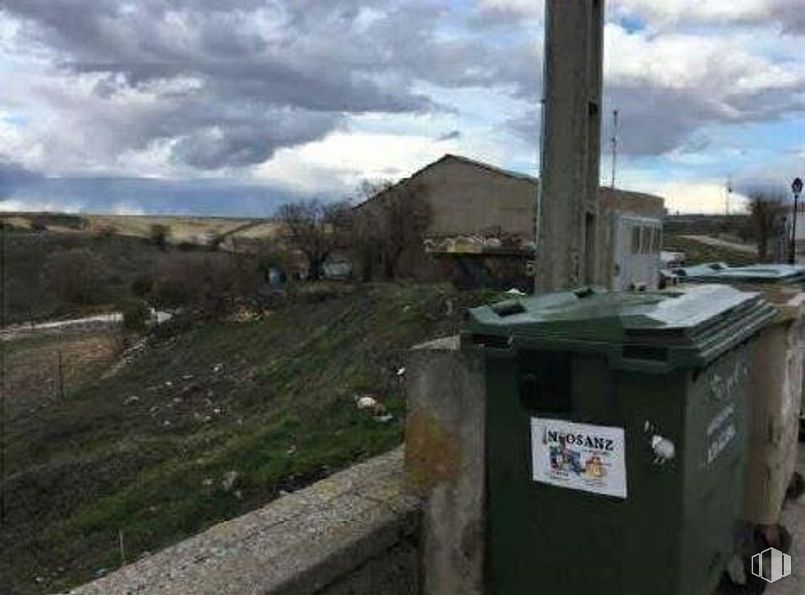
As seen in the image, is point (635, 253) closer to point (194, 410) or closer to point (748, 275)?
point (748, 275)

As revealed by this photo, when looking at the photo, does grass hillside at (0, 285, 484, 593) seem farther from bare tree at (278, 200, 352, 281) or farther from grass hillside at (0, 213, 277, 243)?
grass hillside at (0, 213, 277, 243)

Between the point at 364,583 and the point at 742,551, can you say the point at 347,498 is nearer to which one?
the point at 364,583

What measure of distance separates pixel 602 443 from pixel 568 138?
4.17 m

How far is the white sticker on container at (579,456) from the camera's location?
3.18 meters

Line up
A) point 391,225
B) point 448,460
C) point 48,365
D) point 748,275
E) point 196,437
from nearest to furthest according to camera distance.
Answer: point 448,460 < point 748,275 < point 196,437 < point 48,365 < point 391,225

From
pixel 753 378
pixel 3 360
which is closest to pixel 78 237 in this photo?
pixel 3 360

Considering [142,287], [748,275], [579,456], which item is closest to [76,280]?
[142,287]

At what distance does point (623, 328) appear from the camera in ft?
10.4

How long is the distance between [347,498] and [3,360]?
106 ft

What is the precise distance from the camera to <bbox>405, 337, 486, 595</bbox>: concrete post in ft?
11.8

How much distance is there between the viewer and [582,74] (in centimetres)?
693

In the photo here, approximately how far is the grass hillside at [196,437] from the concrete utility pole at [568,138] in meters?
2.48

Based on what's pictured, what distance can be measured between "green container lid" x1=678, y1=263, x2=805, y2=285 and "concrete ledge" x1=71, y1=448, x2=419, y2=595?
3.47 m

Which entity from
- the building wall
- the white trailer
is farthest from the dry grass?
the building wall
